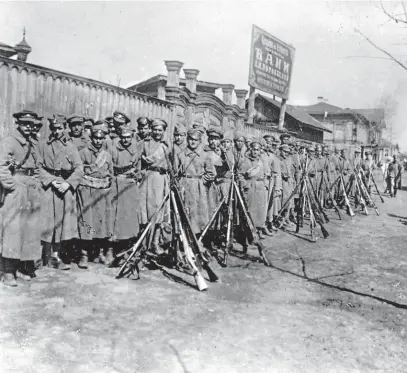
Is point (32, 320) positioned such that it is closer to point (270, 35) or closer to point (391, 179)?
point (270, 35)

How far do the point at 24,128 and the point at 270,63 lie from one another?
12.4m

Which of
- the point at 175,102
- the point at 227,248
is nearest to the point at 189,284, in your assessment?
the point at 227,248

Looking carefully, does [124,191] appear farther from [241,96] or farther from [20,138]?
[241,96]

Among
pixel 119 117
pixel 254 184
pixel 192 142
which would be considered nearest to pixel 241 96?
pixel 254 184

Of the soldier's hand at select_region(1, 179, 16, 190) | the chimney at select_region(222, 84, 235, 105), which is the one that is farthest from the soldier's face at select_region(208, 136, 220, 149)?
the chimney at select_region(222, 84, 235, 105)

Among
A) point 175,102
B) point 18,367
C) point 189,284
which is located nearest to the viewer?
point 18,367

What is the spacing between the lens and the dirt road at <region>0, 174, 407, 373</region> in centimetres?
313

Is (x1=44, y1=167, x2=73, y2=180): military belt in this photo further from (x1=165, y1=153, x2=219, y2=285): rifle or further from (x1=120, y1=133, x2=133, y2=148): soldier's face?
(x1=165, y1=153, x2=219, y2=285): rifle

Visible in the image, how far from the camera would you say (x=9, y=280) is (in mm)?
4516

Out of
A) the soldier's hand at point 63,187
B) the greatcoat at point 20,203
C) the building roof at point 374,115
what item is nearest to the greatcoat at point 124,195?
the soldier's hand at point 63,187

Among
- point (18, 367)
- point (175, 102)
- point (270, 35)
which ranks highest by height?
point (270, 35)

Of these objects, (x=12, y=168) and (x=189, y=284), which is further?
(x=189, y=284)

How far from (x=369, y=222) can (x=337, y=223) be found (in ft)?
3.92

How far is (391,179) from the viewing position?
19281 millimetres
